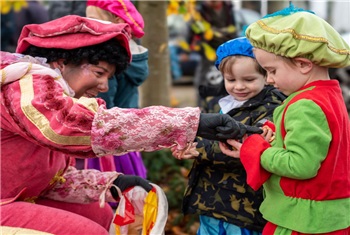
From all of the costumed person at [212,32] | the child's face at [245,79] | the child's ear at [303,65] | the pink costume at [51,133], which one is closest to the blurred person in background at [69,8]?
the pink costume at [51,133]

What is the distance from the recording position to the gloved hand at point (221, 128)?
2436 millimetres

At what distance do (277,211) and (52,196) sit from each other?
4.18ft

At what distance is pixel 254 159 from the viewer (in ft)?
7.85

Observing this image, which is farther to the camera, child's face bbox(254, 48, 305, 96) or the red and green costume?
child's face bbox(254, 48, 305, 96)

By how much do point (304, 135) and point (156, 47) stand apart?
357 centimetres

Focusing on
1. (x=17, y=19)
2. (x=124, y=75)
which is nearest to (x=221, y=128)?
(x=124, y=75)

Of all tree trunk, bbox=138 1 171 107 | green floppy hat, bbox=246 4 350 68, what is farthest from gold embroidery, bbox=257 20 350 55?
tree trunk, bbox=138 1 171 107

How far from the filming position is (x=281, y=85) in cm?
241

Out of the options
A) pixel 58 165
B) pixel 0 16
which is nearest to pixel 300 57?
pixel 58 165

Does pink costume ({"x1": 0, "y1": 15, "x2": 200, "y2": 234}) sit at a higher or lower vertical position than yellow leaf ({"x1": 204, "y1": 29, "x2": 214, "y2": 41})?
higher

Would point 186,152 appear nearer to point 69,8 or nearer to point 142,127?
point 142,127

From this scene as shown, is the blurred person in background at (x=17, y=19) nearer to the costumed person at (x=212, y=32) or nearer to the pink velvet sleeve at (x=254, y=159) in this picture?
the costumed person at (x=212, y=32)

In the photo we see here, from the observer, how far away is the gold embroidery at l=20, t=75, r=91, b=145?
8.13 feet

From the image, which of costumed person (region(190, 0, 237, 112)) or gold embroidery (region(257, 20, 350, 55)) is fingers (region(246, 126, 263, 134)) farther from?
costumed person (region(190, 0, 237, 112))
